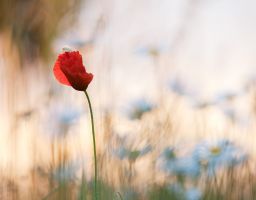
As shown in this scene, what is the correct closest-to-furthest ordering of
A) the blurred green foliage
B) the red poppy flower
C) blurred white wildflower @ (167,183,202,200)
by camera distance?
the red poppy flower < blurred white wildflower @ (167,183,202,200) < the blurred green foliage

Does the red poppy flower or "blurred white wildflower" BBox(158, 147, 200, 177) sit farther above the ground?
the red poppy flower

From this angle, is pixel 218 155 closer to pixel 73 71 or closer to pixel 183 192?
pixel 183 192

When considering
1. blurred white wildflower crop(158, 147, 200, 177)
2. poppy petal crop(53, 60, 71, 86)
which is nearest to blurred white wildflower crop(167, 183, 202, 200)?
blurred white wildflower crop(158, 147, 200, 177)

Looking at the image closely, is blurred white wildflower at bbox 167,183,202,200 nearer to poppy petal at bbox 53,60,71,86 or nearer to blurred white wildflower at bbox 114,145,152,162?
blurred white wildflower at bbox 114,145,152,162

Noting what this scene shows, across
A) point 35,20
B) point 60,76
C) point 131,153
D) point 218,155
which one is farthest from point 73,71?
point 35,20

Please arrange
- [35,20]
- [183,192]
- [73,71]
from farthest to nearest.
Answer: [35,20] → [183,192] → [73,71]

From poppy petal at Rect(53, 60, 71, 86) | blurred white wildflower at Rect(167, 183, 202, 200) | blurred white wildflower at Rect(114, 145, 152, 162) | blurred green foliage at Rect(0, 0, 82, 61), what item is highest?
blurred green foliage at Rect(0, 0, 82, 61)

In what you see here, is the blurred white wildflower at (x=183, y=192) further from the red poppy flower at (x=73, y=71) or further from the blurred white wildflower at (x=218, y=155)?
the red poppy flower at (x=73, y=71)
